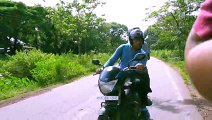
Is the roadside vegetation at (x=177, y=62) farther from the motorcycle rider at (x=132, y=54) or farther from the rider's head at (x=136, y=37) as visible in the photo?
the rider's head at (x=136, y=37)

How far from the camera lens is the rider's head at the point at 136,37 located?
16.1 feet

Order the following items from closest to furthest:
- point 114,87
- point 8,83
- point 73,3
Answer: point 114,87 → point 8,83 → point 73,3

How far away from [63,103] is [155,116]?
3204mm

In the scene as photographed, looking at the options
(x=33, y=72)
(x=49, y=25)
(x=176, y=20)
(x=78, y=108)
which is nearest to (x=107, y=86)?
(x=78, y=108)

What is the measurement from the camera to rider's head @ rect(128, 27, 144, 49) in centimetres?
492

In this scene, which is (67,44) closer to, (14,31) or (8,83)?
(14,31)

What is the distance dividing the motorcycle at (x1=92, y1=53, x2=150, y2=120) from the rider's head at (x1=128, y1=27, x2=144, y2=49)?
1.35 feet

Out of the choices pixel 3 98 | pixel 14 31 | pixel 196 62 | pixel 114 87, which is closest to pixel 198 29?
pixel 196 62

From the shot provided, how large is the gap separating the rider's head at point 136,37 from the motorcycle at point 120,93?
41 cm

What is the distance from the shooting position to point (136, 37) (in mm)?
4984

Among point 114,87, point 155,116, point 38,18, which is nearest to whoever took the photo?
point 114,87

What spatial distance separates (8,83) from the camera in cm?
1563

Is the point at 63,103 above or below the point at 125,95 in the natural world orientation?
below

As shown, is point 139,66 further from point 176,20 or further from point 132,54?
point 176,20
